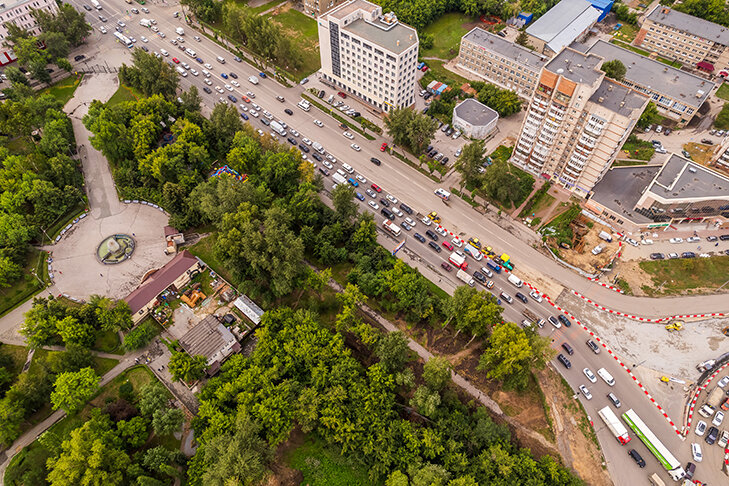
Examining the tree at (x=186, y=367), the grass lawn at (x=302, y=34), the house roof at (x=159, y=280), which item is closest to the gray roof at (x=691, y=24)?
the grass lawn at (x=302, y=34)

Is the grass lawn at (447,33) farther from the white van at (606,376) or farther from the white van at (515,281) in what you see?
the white van at (606,376)

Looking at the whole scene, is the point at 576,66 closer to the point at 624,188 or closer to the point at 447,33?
the point at 624,188

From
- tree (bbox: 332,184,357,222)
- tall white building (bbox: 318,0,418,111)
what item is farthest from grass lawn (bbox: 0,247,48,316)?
tall white building (bbox: 318,0,418,111)

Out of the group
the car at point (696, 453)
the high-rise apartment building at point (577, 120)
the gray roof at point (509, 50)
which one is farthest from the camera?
the gray roof at point (509, 50)

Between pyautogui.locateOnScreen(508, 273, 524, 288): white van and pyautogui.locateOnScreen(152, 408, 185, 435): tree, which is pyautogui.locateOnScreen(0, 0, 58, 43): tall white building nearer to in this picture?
pyautogui.locateOnScreen(152, 408, 185, 435): tree

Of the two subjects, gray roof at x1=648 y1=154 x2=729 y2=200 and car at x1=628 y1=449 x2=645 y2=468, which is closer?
car at x1=628 y1=449 x2=645 y2=468

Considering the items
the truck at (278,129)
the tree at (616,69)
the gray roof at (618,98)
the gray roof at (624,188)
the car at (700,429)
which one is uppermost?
the gray roof at (618,98)
